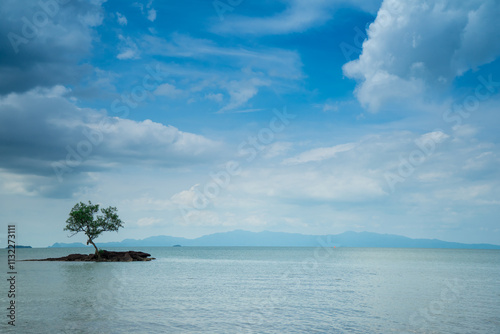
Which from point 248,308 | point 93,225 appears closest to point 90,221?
point 93,225

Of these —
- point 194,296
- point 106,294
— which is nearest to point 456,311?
point 194,296

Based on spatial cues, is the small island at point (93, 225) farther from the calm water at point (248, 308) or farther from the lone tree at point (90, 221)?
the calm water at point (248, 308)

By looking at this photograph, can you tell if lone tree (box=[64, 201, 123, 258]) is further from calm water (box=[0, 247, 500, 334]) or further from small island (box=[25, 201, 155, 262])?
calm water (box=[0, 247, 500, 334])

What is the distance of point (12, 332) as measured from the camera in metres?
23.3

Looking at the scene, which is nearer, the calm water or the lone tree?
the calm water

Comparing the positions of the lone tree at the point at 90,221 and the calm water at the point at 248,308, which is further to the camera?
the lone tree at the point at 90,221

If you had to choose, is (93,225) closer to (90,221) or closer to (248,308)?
(90,221)

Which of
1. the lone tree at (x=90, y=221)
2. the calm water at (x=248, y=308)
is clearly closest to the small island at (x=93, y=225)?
the lone tree at (x=90, y=221)

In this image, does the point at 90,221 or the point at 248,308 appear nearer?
the point at 248,308

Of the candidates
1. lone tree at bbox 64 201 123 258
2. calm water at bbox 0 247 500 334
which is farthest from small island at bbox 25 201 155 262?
calm water at bbox 0 247 500 334

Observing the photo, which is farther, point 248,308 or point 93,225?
point 93,225

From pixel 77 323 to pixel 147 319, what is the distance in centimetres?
470

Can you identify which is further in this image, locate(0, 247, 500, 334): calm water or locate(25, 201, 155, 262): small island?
locate(25, 201, 155, 262): small island

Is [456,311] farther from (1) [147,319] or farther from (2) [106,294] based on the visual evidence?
(2) [106,294]
